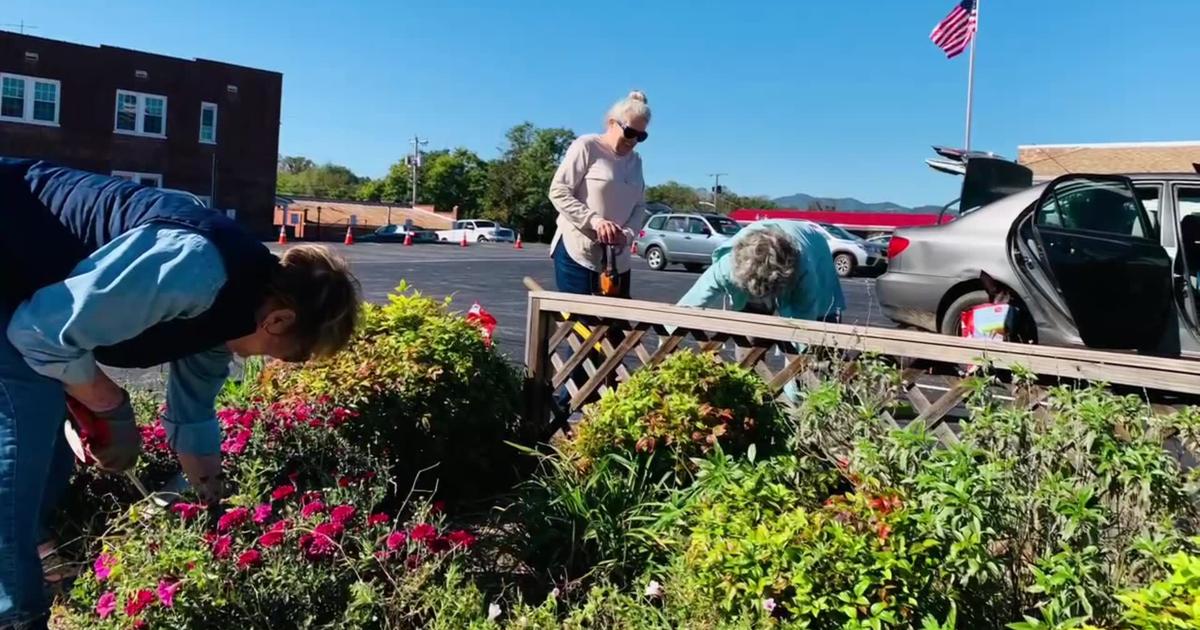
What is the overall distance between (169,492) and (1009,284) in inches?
207

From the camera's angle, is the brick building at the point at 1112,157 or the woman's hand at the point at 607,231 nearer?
the woman's hand at the point at 607,231

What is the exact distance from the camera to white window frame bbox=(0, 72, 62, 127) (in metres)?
33.3

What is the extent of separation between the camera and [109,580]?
2186 millimetres

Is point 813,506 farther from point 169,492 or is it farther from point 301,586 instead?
point 169,492

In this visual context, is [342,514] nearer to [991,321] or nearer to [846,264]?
[991,321]

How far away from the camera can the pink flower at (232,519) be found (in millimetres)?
2301

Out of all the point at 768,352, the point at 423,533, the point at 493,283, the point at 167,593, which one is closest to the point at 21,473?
the point at 167,593

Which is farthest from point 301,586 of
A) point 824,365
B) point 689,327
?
point 689,327

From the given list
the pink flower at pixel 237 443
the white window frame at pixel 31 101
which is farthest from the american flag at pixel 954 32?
the white window frame at pixel 31 101

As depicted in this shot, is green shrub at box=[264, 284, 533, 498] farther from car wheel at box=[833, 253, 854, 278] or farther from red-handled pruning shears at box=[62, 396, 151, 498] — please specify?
car wheel at box=[833, 253, 854, 278]

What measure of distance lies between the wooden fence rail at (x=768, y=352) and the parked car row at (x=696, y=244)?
748 inches

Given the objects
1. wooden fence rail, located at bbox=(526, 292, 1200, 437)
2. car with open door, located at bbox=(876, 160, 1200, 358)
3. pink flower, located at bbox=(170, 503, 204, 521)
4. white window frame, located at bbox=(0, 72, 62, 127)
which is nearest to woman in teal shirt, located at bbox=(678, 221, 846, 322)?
wooden fence rail, located at bbox=(526, 292, 1200, 437)

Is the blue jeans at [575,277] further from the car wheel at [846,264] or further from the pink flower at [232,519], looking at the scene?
the car wheel at [846,264]

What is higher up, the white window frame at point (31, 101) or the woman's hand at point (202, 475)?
the white window frame at point (31, 101)
